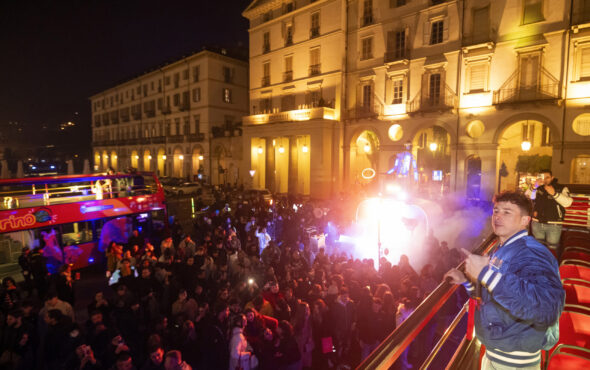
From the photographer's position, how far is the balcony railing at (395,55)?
2306cm

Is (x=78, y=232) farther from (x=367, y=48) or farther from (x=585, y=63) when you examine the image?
(x=585, y=63)

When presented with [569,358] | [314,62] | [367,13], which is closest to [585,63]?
[367,13]

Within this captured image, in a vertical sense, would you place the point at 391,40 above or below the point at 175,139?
above

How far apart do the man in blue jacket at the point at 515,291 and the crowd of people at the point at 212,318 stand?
4.06 metres

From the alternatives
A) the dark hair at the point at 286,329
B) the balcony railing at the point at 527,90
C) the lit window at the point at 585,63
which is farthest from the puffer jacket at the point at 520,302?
the lit window at the point at 585,63

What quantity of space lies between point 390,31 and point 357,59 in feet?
10.6

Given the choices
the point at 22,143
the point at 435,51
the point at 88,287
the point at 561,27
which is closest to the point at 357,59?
the point at 435,51

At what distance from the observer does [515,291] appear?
1856mm

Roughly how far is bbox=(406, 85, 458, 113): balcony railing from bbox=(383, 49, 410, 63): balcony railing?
3.13 meters

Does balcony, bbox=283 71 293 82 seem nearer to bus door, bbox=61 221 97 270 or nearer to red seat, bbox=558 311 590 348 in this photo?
bus door, bbox=61 221 97 270

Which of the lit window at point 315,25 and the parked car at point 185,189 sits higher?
the lit window at point 315,25

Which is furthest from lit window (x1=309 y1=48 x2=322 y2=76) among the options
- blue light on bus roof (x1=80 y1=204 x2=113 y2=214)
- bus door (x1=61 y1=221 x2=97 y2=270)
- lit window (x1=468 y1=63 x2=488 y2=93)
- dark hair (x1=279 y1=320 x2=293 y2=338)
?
dark hair (x1=279 y1=320 x2=293 y2=338)

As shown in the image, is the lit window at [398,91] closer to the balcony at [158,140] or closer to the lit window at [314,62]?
the lit window at [314,62]

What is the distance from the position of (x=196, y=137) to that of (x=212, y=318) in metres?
37.6
